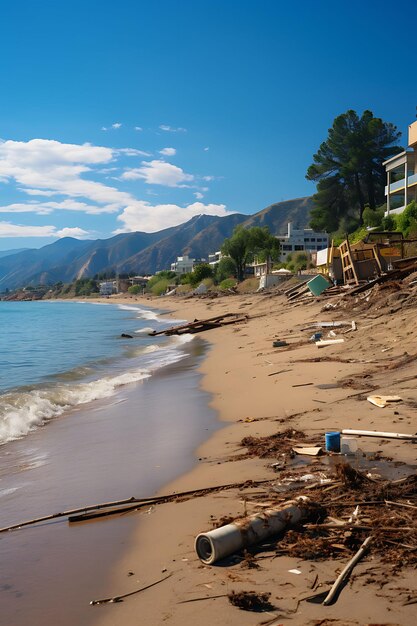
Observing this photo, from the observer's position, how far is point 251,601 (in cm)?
291

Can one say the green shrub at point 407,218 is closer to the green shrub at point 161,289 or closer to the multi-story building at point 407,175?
the multi-story building at point 407,175

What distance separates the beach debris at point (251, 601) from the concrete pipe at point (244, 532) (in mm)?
424

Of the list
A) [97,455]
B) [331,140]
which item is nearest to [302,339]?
[97,455]

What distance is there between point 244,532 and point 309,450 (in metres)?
2.19

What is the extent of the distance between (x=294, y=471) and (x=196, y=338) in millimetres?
19078

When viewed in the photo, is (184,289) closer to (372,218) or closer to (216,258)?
(372,218)

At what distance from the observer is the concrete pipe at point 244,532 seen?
11.2ft

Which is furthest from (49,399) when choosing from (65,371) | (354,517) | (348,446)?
(354,517)

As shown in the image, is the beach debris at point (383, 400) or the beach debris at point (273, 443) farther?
the beach debris at point (383, 400)

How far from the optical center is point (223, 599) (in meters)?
3.00

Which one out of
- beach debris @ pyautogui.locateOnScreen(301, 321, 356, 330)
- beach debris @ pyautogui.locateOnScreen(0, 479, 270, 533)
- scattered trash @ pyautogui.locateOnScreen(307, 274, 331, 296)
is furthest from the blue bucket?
scattered trash @ pyautogui.locateOnScreen(307, 274, 331, 296)

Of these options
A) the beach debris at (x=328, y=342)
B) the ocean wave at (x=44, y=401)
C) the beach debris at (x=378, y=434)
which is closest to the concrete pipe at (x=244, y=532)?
the beach debris at (x=378, y=434)

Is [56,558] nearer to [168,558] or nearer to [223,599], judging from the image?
[168,558]

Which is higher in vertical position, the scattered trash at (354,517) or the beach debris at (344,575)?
the scattered trash at (354,517)
